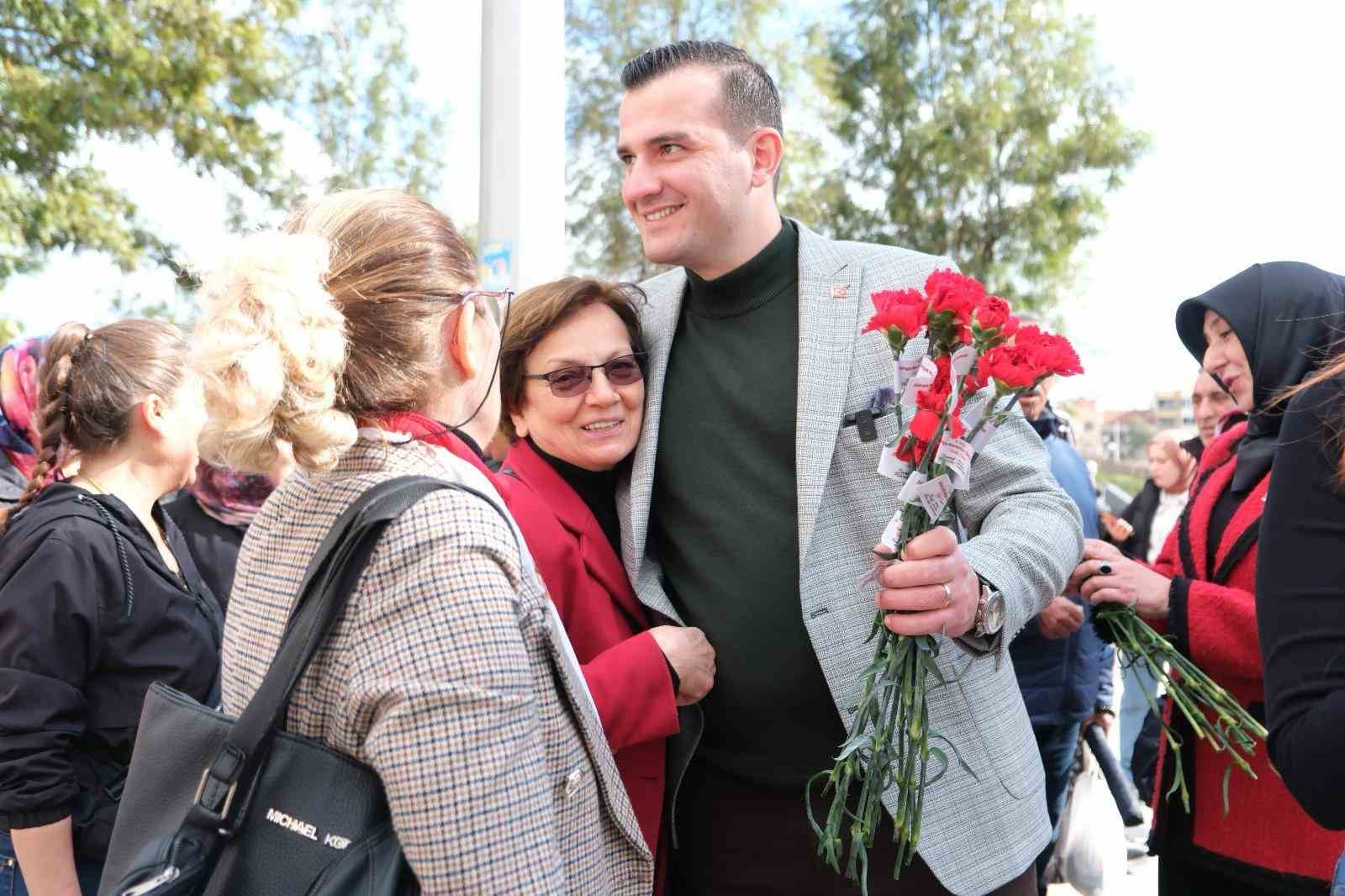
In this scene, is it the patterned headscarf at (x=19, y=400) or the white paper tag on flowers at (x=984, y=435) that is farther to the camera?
the patterned headscarf at (x=19, y=400)

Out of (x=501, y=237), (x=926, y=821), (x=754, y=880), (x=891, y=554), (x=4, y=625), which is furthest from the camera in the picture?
(x=501, y=237)

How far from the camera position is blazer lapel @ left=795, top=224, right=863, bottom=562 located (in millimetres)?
2184

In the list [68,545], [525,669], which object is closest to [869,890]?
[525,669]

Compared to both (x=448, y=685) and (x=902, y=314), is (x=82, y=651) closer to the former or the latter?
(x=448, y=685)

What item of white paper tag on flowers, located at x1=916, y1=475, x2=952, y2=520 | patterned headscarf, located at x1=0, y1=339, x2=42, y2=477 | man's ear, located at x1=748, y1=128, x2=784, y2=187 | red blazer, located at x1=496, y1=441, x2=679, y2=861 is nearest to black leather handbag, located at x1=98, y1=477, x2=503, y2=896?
red blazer, located at x1=496, y1=441, x2=679, y2=861

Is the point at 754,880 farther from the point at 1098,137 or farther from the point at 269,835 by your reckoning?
the point at 1098,137

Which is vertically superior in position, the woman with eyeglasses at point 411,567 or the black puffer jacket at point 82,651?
the woman with eyeglasses at point 411,567

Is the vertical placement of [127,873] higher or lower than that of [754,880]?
higher

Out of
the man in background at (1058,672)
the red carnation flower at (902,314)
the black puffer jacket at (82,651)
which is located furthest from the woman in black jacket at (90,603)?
the man in background at (1058,672)

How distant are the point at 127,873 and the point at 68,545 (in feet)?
4.42

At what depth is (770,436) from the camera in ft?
7.67

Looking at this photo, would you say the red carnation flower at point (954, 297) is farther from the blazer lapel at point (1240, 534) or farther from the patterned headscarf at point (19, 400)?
the patterned headscarf at point (19, 400)

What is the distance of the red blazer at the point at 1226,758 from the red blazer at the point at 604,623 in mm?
1414

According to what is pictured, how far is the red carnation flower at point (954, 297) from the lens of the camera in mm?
1770
